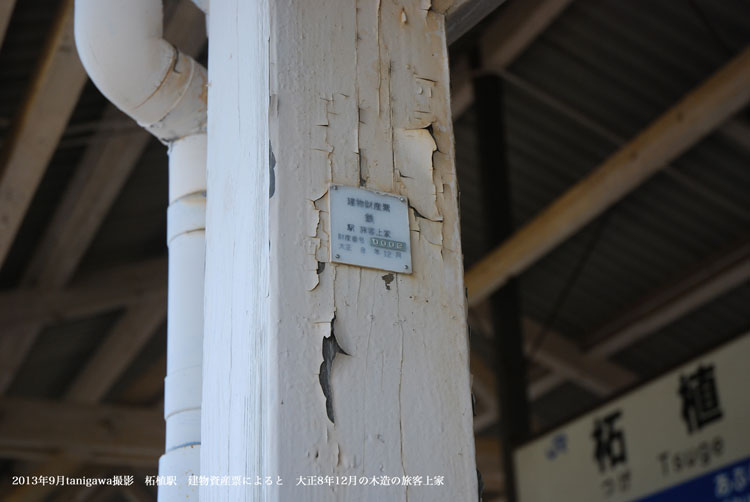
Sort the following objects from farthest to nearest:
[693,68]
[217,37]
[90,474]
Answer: [90,474]
[693,68]
[217,37]

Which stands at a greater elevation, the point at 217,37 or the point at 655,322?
the point at 655,322

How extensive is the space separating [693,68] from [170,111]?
395cm

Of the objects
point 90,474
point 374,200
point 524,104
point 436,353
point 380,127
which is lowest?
point 436,353

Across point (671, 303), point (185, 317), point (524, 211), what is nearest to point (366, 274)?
point (185, 317)

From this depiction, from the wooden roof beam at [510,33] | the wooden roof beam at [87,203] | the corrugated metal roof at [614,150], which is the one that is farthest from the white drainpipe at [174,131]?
the wooden roof beam at [510,33]

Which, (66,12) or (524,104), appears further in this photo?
(524,104)

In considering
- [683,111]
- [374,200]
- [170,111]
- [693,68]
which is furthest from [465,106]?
[374,200]

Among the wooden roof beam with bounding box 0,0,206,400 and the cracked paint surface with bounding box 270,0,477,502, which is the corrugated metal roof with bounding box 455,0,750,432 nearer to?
the wooden roof beam with bounding box 0,0,206,400

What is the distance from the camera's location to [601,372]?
295 inches

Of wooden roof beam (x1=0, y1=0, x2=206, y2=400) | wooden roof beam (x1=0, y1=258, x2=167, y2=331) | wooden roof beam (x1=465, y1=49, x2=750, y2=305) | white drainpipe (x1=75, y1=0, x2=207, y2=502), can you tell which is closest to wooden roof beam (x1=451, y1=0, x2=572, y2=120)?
wooden roof beam (x1=465, y1=49, x2=750, y2=305)

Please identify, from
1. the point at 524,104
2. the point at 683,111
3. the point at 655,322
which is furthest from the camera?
the point at 655,322

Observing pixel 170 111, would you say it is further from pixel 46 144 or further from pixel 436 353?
pixel 46 144

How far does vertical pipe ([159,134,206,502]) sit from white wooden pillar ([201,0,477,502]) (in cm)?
31

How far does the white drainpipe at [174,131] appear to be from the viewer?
5.50 feet
